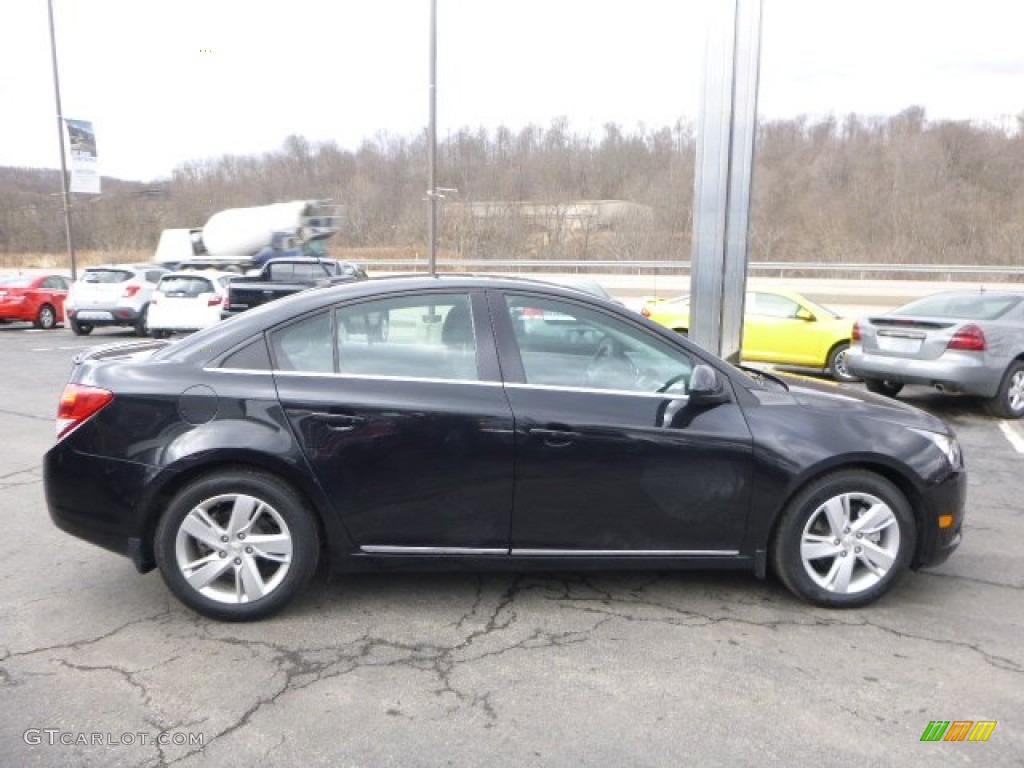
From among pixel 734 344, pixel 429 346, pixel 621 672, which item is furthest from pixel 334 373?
pixel 734 344

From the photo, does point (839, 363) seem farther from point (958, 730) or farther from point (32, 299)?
point (32, 299)

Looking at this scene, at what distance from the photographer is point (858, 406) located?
4.00 metres

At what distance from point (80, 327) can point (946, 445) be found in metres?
18.9

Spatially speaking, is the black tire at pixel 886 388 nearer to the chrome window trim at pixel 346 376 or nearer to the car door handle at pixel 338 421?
the chrome window trim at pixel 346 376

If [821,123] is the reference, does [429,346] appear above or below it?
below

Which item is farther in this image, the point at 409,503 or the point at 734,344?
the point at 734,344

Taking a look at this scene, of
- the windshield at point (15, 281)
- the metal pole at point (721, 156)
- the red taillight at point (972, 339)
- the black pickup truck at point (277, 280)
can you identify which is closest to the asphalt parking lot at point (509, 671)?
the metal pole at point (721, 156)

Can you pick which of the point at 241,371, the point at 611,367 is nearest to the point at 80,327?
the point at 241,371

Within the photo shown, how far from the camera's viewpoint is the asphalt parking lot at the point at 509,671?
2.77 metres

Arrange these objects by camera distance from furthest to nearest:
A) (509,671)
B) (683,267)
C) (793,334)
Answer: (683,267)
(793,334)
(509,671)

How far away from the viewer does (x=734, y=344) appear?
29.6 feet

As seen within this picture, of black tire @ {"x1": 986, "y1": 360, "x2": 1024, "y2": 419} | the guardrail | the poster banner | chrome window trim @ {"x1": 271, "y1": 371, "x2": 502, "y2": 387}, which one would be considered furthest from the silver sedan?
the poster banner

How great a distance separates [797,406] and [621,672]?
150cm

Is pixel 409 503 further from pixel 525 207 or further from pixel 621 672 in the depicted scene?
pixel 525 207
